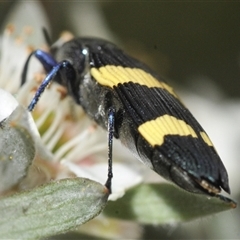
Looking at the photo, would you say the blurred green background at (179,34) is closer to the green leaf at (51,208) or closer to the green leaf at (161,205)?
the green leaf at (161,205)

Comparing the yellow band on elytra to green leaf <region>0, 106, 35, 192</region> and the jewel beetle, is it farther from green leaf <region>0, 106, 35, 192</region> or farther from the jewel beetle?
green leaf <region>0, 106, 35, 192</region>

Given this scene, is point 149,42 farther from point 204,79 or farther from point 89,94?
point 89,94

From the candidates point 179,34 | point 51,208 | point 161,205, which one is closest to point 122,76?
point 161,205

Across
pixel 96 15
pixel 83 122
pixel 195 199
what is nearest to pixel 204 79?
pixel 96 15

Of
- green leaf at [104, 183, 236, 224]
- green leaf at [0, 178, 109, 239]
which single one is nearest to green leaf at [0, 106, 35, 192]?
green leaf at [0, 178, 109, 239]

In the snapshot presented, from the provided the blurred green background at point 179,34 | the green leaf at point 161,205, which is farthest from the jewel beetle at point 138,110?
the blurred green background at point 179,34

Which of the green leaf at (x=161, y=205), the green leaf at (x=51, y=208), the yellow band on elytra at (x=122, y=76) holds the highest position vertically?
the yellow band on elytra at (x=122, y=76)
